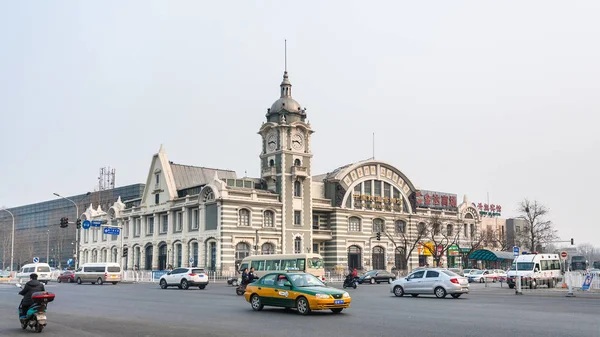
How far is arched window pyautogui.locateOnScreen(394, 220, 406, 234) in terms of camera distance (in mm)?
75625

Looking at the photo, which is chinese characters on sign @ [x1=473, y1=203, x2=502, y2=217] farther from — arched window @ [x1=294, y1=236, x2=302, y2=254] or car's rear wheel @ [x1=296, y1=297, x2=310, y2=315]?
car's rear wheel @ [x1=296, y1=297, x2=310, y2=315]

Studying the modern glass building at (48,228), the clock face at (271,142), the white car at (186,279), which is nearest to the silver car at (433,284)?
the white car at (186,279)

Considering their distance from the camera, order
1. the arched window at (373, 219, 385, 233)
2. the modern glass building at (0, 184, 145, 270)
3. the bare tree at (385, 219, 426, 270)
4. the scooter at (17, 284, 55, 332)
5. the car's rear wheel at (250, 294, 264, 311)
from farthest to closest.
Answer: the modern glass building at (0, 184, 145, 270) → the bare tree at (385, 219, 426, 270) → the arched window at (373, 219, 385, 233) → the car's rear wheel at (250, 294, 264, 311) → the scooter at (17, 284, 55, 332)

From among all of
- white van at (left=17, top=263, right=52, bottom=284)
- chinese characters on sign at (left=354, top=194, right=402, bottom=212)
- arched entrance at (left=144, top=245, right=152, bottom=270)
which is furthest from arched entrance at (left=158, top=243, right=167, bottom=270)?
chinese characters on sign at (left=354, top=194, right=402, bottom=212)

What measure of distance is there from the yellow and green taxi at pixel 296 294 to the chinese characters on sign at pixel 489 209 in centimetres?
7589

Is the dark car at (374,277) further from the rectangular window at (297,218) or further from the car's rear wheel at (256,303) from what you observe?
the car's rear wheel at (256,303)

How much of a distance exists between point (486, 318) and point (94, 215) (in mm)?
73139

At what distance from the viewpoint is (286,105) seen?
67.4m

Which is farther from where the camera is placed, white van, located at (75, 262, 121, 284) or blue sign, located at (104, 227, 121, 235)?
blue sign, located at (104, 227, 121, 235)

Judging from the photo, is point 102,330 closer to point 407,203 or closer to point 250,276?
point 250,276

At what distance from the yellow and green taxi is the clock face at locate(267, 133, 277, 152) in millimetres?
45759

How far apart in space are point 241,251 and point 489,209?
156 ft

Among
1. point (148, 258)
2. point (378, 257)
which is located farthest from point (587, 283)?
point (148, 258)

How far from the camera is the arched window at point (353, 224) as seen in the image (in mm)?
71000
